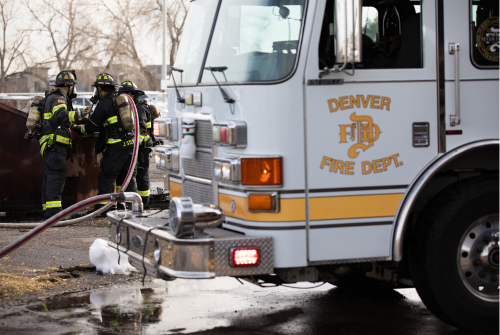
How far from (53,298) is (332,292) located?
237cm

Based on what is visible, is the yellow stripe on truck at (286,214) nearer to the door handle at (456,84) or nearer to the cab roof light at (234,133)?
the cab roof light at (234,133)

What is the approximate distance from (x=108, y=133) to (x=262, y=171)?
18.0 feet

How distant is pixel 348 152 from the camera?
13.9 feet

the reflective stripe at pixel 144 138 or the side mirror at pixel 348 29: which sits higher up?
the side mirror at pixel 348 29

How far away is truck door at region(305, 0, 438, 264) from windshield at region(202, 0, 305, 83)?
0.15m

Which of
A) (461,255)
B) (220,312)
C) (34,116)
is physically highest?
(34,116)

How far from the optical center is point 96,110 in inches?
352

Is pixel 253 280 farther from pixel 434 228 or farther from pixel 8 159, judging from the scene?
pixel 8 159

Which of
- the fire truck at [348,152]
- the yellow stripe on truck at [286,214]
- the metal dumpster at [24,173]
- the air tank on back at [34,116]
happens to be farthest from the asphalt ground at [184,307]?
the metal dumpster at [24,173]

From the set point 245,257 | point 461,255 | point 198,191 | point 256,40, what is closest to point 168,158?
point 198,191

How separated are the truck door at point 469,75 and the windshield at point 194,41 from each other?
1649 mm

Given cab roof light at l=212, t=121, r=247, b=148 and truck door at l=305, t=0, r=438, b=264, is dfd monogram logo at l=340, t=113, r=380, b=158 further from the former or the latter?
cab roof light at l=212, t=121, r=247, b=148

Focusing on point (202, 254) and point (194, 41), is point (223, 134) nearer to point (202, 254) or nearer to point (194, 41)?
point (202, 254)

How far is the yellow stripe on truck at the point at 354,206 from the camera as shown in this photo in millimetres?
4184
